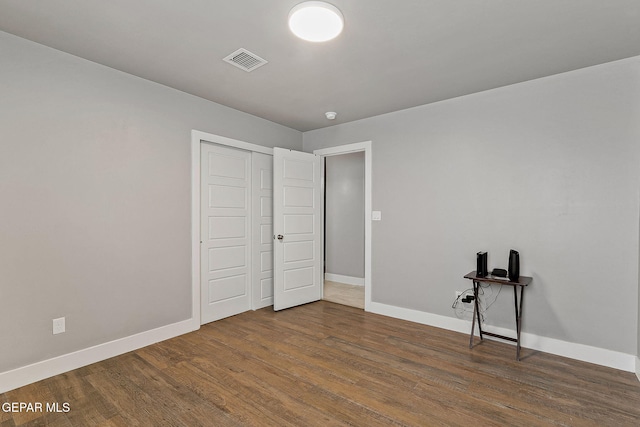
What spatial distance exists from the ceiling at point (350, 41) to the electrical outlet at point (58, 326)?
2183mm

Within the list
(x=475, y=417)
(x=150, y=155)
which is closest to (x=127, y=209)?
(x=150, y=155)

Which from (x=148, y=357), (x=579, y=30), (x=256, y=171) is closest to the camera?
(x=579, y=30)

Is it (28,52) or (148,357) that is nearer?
(28,52)

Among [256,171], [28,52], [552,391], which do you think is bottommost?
[552,391]

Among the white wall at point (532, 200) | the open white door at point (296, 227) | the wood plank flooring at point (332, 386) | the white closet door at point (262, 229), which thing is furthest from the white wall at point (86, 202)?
the white wall at point (532, 200)

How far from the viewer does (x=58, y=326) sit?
253 centimetres

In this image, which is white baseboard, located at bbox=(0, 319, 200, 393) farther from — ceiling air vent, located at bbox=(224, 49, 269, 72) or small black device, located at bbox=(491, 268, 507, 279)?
small black device, located at bbox=(491, 268, 507, 279)

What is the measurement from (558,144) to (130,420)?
4023 millimetres

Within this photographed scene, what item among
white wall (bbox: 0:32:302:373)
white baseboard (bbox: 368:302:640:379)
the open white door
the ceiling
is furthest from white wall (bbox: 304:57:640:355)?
white wall (bbox: 0:32:302:373)

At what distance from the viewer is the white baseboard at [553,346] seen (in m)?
2.61

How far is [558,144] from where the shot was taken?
2.89 m

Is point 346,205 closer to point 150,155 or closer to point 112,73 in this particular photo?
point 150,155

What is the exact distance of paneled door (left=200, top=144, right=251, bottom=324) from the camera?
3635 mm

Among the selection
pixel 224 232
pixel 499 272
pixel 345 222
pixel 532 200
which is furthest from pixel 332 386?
pixel 345 222
